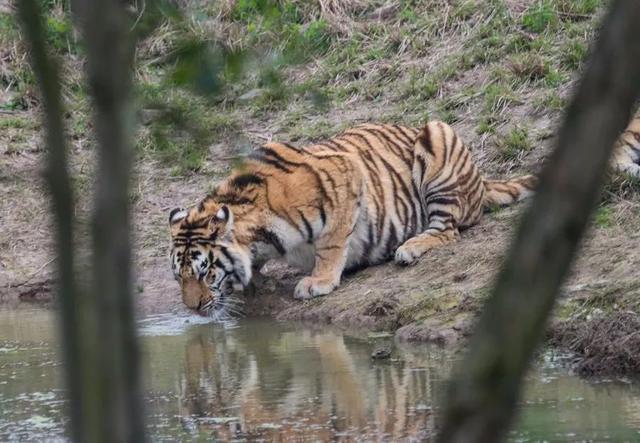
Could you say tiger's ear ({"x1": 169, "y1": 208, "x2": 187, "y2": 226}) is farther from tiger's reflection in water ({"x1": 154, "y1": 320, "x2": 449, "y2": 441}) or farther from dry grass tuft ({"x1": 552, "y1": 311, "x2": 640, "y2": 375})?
dry grass tuft ({"x1": 552, "y1": 311, "x2": 640, "y2": 375})

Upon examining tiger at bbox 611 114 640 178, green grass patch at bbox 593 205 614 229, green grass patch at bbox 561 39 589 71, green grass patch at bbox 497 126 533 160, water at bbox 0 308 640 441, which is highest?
green grass patch at bbox 561 39 589 71

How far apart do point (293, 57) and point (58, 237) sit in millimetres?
496

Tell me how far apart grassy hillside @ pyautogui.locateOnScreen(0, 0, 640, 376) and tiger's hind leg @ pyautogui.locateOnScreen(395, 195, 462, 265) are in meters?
0.11

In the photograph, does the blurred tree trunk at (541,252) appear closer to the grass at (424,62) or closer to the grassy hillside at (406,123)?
the grassy hillside at (406,123)

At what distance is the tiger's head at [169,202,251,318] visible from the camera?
822 centimetres

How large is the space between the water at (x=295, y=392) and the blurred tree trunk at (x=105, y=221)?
363 centimetres

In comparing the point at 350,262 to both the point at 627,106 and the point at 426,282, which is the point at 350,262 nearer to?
the point at 426,282

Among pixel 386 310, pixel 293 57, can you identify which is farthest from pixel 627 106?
pixel 386 310

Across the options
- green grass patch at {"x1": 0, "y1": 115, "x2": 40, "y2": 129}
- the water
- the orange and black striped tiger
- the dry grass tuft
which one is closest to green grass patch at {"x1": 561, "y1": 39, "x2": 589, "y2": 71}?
the orange and black striped tiger

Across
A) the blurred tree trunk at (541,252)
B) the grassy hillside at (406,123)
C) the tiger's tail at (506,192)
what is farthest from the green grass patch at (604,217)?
the blurred tree trunk at (541,252)

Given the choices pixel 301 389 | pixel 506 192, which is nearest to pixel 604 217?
pixel 506 192

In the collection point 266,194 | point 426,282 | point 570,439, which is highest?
point 266,194

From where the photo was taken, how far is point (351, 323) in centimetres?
785

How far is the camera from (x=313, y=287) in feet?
27.6
